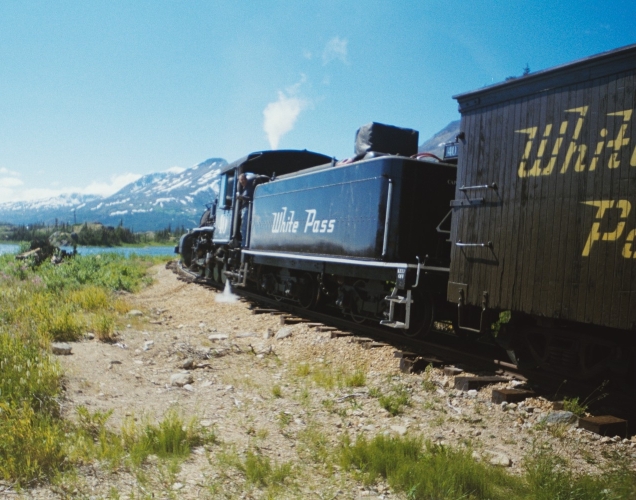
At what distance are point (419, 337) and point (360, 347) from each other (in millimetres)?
1002

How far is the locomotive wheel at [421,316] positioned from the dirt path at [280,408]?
2.62ft

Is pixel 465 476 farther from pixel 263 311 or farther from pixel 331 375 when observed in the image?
pixel 263 311

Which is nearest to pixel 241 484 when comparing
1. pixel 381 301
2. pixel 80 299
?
pixel 381 301

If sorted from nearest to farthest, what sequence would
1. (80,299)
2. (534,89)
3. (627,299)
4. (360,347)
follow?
1. (627,299)
2. (534,89)
3. (360,347)
4. (80,299)

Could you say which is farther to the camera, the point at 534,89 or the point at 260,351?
the point at 260,351

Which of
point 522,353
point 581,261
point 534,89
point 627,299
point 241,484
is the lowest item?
point 241,484

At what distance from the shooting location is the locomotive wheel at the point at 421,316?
775 centimetres

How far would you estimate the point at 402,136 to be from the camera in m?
8.95

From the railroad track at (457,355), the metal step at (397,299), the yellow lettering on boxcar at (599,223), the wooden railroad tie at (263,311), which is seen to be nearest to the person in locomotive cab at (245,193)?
the wooden railroad tie at (263,311)

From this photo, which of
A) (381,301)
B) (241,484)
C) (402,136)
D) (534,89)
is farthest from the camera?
(402,136)

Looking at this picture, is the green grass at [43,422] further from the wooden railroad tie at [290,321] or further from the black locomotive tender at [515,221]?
the black locomotive tender at [515,221]

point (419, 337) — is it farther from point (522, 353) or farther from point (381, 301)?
point (522, 353)

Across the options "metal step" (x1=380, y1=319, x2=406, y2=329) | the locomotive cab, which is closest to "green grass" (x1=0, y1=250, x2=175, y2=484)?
"metal step" (x1=380, y1=319, x2=406, y2=329)

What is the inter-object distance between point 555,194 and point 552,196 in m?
0.04
